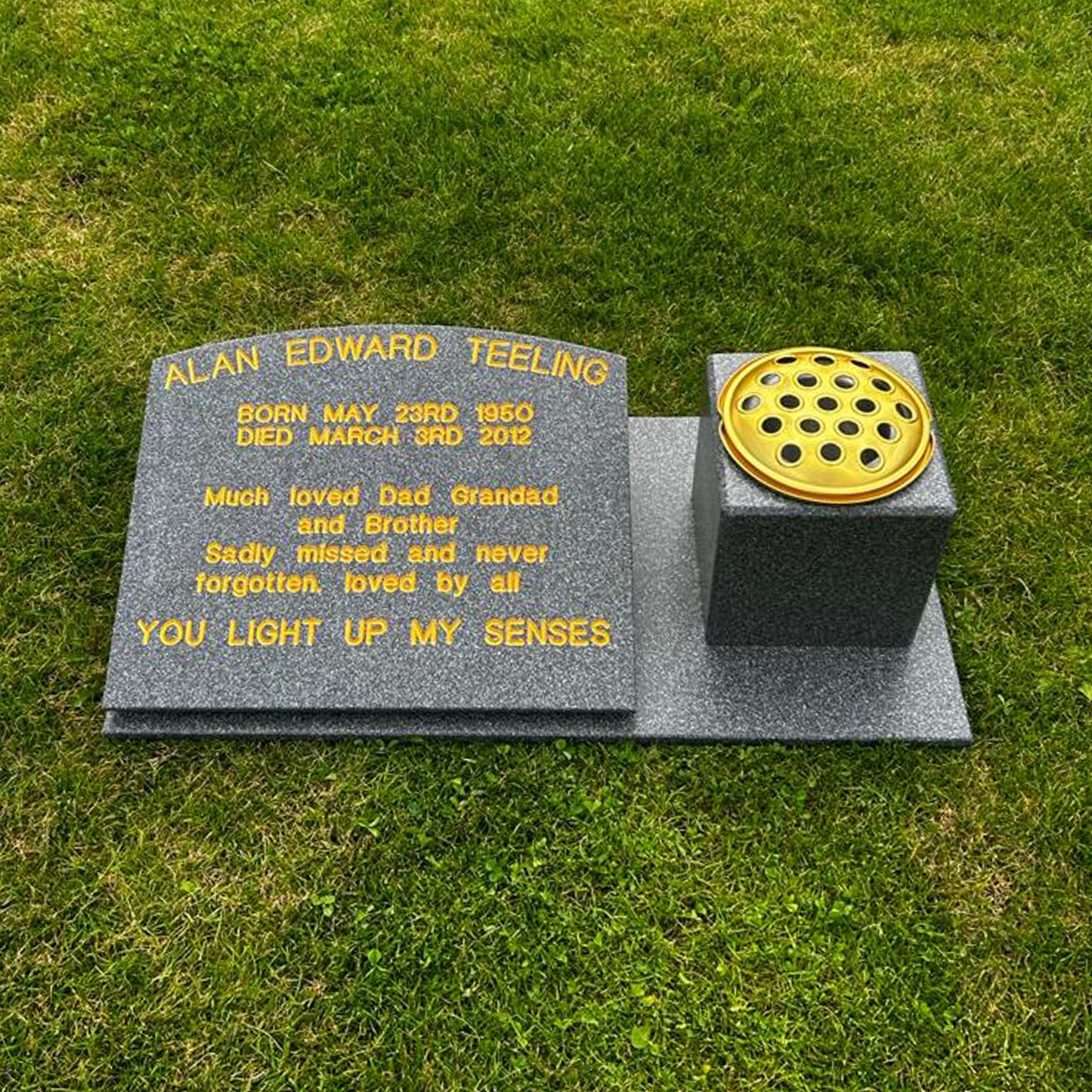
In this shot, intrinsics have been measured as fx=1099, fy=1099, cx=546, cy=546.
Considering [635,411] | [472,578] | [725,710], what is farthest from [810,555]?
[635,411]

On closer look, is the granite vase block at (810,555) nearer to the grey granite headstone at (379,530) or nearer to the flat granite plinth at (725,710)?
the flat granite plinth at (725,710)

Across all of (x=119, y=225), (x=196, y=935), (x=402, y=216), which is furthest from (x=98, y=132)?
(x=196, y=935)

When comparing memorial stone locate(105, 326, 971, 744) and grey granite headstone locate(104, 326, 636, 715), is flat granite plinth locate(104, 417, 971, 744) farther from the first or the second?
grey granite headstone locate(104, 326, 636, 715)

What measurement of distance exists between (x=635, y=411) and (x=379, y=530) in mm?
1294

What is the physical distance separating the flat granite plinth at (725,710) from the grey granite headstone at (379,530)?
0.36ft

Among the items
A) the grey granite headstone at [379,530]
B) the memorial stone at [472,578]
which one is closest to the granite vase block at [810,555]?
the memorial stone at [472,578]

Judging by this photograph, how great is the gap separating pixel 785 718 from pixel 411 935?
1.35m

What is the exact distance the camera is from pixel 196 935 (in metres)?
3.25

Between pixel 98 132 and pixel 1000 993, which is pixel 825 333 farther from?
pixel 98 132

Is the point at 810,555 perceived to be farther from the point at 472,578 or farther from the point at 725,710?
the point at 472,578

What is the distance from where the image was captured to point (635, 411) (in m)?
4.46

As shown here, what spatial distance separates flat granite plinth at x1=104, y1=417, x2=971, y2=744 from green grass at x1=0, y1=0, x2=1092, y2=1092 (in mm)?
76

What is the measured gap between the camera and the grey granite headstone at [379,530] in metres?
3.51

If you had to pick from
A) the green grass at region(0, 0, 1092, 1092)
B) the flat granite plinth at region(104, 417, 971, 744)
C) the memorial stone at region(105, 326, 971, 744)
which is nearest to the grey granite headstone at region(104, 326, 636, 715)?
the memorial stone at region(105, 326, 971, 744)
